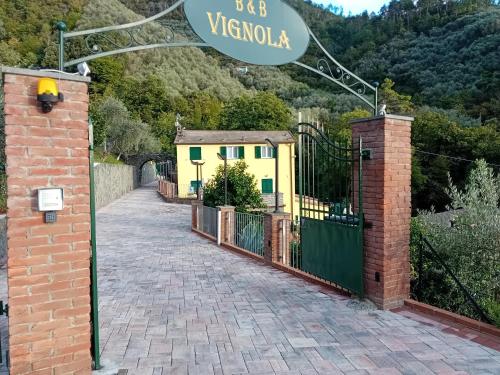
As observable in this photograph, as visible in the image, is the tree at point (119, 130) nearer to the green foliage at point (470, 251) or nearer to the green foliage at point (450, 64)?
the green foliage at point (450, 64)

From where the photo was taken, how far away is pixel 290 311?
16.1ft

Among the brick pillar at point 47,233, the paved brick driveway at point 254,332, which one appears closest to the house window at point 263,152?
the paved brick driveway at point 254,332

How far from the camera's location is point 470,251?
18.2 ft

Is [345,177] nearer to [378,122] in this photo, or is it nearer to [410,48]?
[378,122]

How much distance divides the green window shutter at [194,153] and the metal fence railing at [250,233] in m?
19.0

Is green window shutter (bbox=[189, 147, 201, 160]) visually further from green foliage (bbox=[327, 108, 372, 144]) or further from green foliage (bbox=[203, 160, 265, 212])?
green foliage (bbox=[203, 160, 265, 212])

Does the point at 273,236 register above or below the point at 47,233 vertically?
below

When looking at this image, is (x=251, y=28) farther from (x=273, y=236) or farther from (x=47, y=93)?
(x=273, y=236)

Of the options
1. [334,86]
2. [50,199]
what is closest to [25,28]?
[334,86]

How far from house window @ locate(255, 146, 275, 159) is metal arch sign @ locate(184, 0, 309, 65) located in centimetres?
2463

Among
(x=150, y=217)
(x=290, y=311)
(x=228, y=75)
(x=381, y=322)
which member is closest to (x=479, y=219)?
(x=381, y=322)

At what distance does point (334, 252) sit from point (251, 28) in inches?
126

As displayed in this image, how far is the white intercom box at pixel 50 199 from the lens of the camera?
285 cm

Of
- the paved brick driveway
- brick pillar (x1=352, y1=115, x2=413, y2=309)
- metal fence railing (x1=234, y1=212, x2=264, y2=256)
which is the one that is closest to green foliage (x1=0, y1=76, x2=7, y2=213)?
the paved brick driveway
